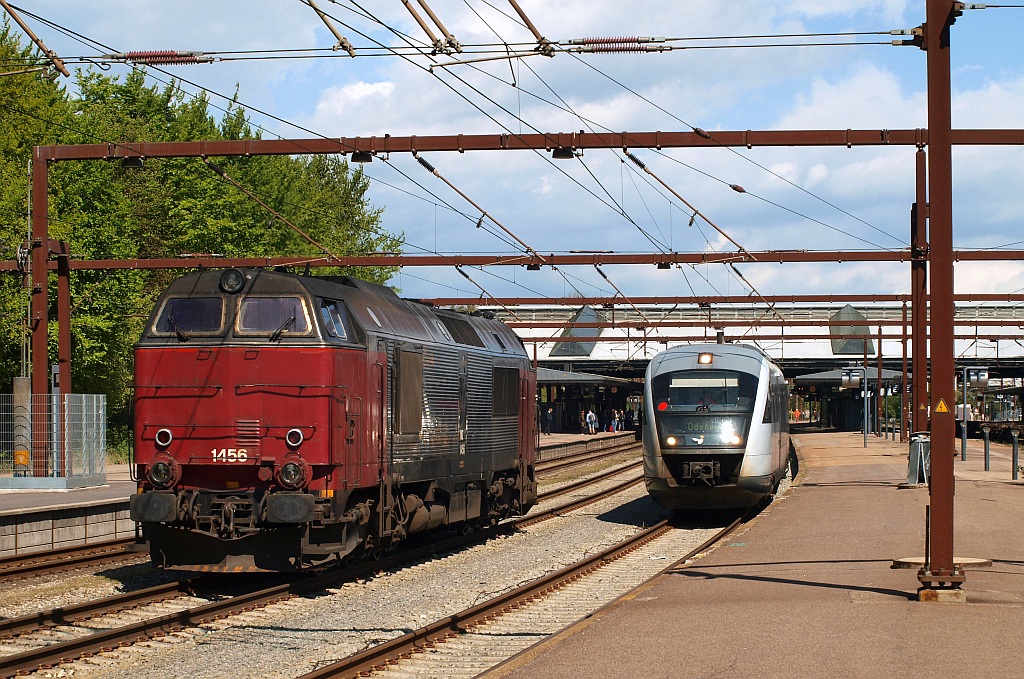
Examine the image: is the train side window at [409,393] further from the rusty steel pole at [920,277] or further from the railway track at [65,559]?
the rusty steel pole at [920,277]

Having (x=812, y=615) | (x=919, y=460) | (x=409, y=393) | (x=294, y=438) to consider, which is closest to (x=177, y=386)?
(x=294, y=438)

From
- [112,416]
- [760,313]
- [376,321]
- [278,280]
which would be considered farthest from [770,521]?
[760,313]

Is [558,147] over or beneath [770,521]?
over

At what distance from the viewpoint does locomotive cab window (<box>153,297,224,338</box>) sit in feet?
48.3

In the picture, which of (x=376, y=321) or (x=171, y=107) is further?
(x=171, y=107)

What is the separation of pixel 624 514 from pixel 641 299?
549 inches

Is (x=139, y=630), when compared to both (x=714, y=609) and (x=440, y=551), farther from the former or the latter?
(x=440, y=551)

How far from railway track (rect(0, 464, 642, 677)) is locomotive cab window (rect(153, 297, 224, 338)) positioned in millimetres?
3125

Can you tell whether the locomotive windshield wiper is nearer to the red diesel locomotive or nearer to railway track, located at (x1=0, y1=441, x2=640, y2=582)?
the red diesel locomotive

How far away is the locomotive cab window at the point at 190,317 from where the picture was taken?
14.7 metres

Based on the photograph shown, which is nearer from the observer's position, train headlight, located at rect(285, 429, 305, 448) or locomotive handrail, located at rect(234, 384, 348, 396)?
train headlight, located at rect(285, 429, 305, 448)

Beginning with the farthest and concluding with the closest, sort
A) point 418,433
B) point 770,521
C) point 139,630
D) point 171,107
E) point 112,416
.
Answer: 1. point 171,107
2. point 112,416
3. point 770,521
4. point 418,433
5. point 139,630

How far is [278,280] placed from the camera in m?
14.8

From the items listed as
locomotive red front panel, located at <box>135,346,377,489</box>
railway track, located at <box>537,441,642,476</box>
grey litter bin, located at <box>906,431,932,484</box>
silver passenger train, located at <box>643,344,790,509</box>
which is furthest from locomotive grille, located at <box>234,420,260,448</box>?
railway track, located at <box>537,441,642,476</box>
